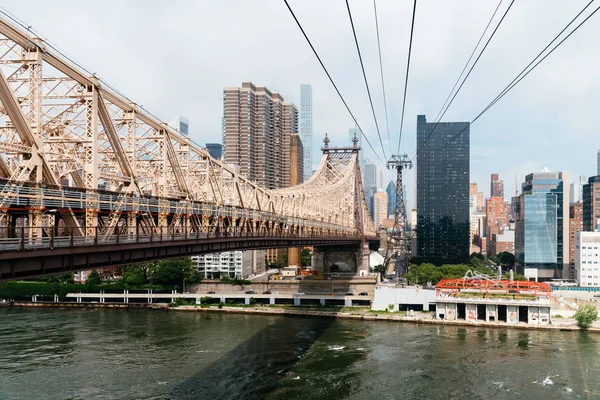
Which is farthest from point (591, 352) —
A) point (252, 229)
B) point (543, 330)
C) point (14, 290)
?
point (14, 290)

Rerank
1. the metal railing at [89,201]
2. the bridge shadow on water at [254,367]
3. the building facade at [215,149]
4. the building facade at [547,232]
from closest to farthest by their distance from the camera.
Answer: the metal railing at [89,201], the bridge shadow on water at [254,367], the building facade at [547,232], the building facade at [215,149]

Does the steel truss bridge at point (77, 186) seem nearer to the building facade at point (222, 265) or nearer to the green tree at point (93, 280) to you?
the green tree at point (93, 280)

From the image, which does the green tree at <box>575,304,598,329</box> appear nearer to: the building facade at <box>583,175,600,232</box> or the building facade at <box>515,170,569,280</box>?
the building facade at <box>515,170,569,280</box>

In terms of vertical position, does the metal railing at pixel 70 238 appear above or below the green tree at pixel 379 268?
above

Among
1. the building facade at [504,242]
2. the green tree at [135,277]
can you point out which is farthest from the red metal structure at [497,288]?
the building facade at [504,242]

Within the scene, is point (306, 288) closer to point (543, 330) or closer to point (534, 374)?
point (543, 330)

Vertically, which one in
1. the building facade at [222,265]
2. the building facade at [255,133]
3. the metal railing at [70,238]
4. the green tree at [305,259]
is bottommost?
the green tree at [305,259]
